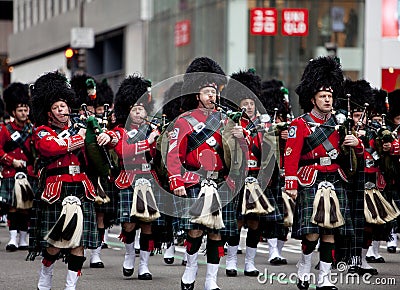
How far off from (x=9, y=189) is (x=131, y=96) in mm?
2912

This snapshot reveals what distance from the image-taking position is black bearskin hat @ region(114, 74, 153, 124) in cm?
1242

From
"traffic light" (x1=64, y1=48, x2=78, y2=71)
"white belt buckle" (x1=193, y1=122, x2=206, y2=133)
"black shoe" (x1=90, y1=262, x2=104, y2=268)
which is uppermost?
"traffic light" (x1=64, y1=48, x2=78, y2=71)

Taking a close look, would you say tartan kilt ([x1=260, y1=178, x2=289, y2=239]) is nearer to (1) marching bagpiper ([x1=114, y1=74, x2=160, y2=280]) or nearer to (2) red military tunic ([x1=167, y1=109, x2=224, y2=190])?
(1) marching bagpiper ([x1=114, y1=74, x2=160, y2=280])

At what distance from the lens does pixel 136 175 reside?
12031mm

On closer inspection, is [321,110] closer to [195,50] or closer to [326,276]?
[326,276]

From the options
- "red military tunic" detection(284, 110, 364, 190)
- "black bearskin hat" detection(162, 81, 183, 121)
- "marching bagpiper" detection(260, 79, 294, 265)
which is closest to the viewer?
"red military tunic" detection(284, 110, 364, 190)

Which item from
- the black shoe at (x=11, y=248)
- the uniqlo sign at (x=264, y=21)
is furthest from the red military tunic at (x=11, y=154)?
the uniqlo sign at (x=264, y=21)

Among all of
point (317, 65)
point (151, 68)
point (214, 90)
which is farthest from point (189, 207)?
point (151, 68)

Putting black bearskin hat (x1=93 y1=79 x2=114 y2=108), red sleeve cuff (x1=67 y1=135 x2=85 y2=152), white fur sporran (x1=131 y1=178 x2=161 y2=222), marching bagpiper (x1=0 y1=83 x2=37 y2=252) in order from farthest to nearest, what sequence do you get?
black bearskin hat (x1=93 y1=79 x2=114 y2=108), marching bagpiper (x1=0 y1=83 x2=37 y2=252), white fur sporran (x1=131 y1=178 x2=161 y2=222), red sleeve cuff (x1=67 y1=135 x2=85 y2=152)

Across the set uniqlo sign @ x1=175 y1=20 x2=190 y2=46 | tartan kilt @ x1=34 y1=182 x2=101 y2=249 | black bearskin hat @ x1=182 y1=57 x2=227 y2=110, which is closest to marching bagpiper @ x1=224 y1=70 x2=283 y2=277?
black bearskin hat @ x1=182 y1=57 x2=227 y2=110

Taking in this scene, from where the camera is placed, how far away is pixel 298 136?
33.1ft

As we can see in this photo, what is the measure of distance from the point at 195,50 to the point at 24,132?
18.7m

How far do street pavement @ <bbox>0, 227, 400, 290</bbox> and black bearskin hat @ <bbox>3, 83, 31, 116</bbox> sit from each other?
211 centimetres

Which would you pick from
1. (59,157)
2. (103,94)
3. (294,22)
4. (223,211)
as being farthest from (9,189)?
(294,22)
